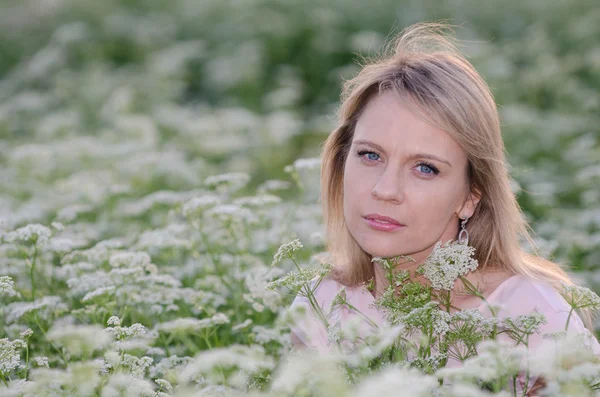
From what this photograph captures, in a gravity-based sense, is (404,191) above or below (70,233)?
above

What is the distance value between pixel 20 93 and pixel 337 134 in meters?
8.50

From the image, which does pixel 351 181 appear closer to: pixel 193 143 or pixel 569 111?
pixel 193 143

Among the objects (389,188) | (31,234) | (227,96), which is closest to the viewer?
(389,188)

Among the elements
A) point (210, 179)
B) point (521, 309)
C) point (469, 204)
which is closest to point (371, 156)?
point (469, 204)

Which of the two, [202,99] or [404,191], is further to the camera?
[202,99]

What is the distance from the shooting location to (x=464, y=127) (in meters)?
3.00

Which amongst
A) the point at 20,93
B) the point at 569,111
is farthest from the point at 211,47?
the point at 569,111

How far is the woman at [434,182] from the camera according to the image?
2.94 m

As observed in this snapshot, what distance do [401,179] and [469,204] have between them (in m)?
0.45

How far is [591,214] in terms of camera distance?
4.97 meters

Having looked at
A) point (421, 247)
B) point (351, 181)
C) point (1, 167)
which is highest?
point (351, 181)

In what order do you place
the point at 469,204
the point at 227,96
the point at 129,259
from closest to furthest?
the point at 469,204, the point at 129,259, the point at 227,96

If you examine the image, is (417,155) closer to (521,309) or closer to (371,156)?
(371,156)

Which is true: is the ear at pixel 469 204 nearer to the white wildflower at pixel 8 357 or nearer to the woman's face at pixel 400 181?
the woman's face at pixel 400 181
